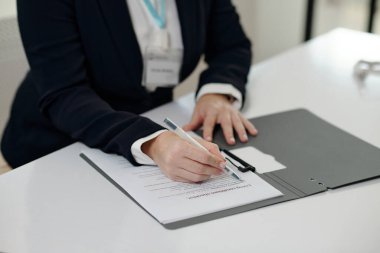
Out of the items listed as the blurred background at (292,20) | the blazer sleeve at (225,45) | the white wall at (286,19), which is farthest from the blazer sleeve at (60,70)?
the white wall at (286,19)

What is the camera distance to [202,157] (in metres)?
1.02

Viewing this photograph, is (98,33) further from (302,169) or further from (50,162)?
(302,169)

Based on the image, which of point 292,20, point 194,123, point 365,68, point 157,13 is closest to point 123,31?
point 157,13

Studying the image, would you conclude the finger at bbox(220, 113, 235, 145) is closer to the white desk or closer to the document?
the document

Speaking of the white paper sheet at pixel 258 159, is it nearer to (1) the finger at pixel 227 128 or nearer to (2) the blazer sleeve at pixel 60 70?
(1) the finger at pixel 227 128

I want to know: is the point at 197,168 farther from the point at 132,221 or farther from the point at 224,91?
the point at 224,91

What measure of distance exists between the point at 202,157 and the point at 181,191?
0.07m

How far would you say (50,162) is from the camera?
1148mm

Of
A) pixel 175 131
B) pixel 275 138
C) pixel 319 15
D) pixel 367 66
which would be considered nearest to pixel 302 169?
pixel 275 138

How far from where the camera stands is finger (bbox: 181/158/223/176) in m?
1.02

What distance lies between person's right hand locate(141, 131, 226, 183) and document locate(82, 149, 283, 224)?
0.02 m

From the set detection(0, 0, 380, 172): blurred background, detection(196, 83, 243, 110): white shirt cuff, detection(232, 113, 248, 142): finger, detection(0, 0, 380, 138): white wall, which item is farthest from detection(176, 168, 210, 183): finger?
detection(0, 0, 380, 138): white wall

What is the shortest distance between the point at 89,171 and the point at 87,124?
122 millimetres

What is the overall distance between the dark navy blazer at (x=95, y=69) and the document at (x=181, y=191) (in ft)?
0.16
